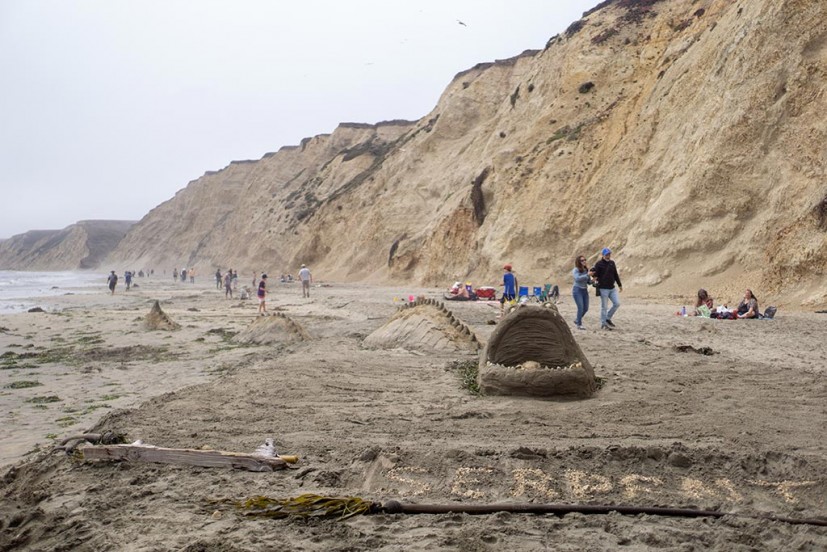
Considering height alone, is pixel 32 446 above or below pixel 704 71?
below

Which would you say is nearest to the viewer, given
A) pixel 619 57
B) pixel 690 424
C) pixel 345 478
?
pixel 345 478

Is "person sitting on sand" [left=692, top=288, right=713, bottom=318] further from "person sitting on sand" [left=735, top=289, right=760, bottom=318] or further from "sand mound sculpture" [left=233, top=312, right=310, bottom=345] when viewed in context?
"sand mound sculpture" [left=233, top=312, right=310, bottom=345]

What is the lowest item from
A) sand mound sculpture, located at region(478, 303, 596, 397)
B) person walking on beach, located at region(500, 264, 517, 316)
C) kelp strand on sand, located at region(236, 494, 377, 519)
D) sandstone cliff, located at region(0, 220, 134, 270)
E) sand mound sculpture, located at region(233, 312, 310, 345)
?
kelp strand on sand, located at region(236, 494, 377, 519)

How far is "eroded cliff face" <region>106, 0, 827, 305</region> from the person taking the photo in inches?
722

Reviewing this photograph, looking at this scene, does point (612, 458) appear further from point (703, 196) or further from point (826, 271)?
point (703, 196)

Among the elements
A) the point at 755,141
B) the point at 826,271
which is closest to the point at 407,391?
the point at 826,271

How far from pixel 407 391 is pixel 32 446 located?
3.44m

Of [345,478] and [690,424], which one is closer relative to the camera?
[345,478]

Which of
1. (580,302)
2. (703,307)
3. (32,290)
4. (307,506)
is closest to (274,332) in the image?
(580,302)

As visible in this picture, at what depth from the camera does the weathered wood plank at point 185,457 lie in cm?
432

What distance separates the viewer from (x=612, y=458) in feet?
14.3

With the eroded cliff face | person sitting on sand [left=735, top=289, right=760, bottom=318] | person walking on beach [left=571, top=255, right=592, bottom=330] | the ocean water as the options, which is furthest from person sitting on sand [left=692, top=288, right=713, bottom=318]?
the ocean water

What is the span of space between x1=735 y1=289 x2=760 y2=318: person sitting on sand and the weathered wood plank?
11.7 meters

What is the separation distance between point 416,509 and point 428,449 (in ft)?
3.51
